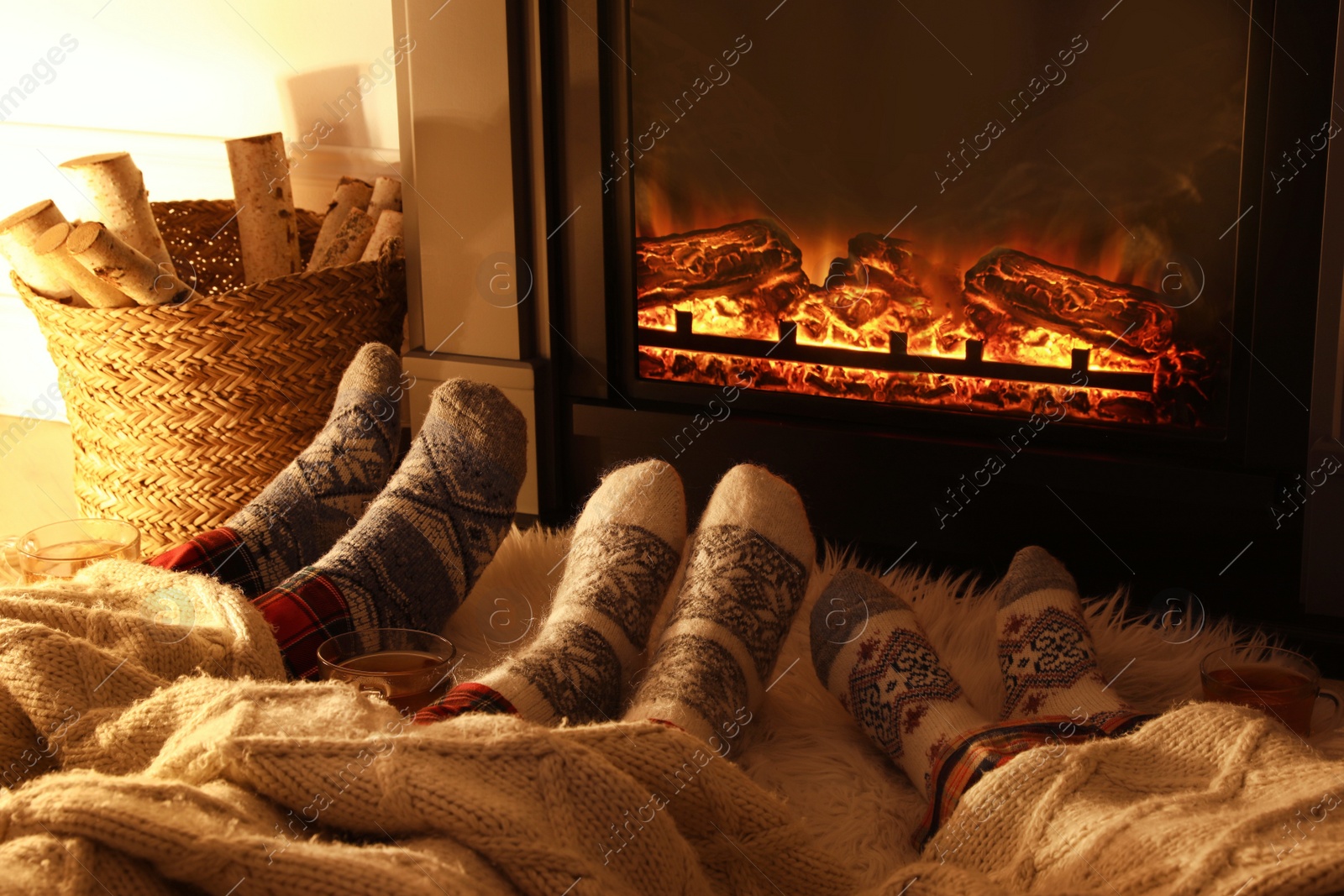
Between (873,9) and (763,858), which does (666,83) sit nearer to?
(873,9)

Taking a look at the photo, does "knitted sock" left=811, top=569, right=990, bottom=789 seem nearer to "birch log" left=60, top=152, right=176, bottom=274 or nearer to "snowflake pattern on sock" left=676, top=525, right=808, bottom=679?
"snowflake pattern on sock" left=676, top=525, right=808, bottom=679

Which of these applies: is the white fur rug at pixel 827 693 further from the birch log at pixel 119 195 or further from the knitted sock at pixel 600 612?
the birch log at pixel 119 195

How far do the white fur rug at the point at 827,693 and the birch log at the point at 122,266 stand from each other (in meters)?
0.59

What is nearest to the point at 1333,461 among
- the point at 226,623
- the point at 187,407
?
the point at 226,623

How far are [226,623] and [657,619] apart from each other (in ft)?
1.67

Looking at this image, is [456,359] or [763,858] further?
[456,359]

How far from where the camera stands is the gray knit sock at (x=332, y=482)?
121cm

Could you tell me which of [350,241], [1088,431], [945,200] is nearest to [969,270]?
[945,200]

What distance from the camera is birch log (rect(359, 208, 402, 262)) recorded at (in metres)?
1.66

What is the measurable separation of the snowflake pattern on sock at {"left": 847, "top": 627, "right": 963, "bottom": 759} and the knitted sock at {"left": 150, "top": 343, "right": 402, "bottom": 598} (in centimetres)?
62

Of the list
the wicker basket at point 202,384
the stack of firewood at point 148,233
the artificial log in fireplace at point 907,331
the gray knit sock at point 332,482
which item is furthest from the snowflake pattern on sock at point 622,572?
the stack of firewood at point 148,233

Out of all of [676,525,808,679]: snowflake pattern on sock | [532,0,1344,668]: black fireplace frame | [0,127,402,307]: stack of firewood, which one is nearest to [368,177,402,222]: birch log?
[0,127,402,307]: stack of firewood

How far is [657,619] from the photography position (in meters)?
1.27

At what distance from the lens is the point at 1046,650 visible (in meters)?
1.04
